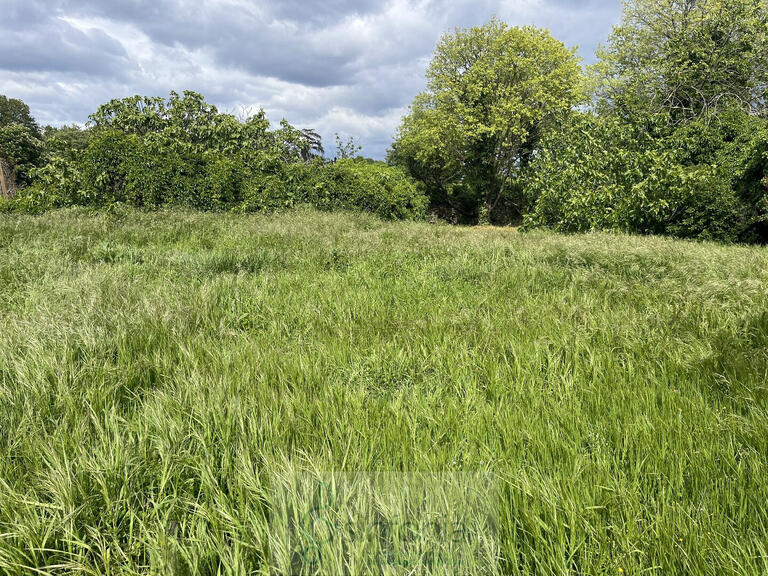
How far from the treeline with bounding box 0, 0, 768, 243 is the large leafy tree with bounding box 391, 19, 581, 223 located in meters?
0.21

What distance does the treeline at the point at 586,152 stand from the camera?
10.2m

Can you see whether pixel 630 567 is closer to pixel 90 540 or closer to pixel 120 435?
pixel 90 540

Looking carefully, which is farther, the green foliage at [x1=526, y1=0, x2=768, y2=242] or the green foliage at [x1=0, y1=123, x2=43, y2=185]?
the green foliage at [x1=0, y1=123, x2=43, y2=185]

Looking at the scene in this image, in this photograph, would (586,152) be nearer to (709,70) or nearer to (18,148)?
(709,70)

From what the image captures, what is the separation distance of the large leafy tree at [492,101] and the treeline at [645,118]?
96mm

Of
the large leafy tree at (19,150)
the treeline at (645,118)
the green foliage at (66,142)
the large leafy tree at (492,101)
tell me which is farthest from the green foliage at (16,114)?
the treeline at (645,118)

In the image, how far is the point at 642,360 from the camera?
2449 millimetres

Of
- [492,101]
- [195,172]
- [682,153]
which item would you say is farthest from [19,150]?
[682,153]

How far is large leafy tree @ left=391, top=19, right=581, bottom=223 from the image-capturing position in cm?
2147

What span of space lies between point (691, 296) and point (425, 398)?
11.0ft

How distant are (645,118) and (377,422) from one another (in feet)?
46.3

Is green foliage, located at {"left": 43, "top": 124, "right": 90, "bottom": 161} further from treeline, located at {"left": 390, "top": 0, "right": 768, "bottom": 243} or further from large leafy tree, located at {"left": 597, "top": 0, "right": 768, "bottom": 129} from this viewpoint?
large leafy tree, located at {"left": 597, "top": 0, "right": 768, "bottom": 129}

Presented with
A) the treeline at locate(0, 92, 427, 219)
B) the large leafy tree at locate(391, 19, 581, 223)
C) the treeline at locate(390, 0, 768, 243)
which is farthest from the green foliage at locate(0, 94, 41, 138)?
the treeline at locate(390, 0, 768, 243)

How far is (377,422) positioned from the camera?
1.77 m
